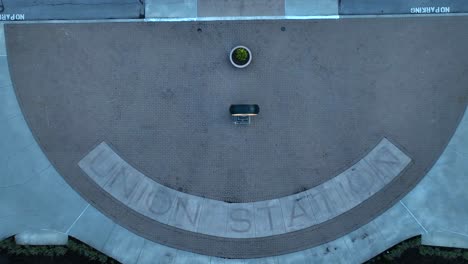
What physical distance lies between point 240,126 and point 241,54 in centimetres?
296

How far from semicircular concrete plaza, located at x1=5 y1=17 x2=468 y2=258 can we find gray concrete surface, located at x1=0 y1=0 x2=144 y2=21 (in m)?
0.48

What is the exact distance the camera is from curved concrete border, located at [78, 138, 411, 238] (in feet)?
48.4

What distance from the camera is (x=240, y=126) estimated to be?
15117 mm

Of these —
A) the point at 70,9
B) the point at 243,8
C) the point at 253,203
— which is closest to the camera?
the point at 253,203

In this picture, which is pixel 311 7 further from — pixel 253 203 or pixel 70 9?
pixel 70 9

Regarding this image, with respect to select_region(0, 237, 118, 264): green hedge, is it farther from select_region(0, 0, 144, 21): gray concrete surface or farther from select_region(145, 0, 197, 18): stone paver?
select_region(145, 0, 197, 18): stone paver

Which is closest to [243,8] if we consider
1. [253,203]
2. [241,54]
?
[241,54]

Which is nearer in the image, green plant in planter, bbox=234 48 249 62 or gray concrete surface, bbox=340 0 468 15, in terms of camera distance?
green plant in planter, bbox=234 48 249 62

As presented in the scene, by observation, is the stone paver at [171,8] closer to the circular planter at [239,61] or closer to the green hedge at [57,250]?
the circular planter at [239,61]

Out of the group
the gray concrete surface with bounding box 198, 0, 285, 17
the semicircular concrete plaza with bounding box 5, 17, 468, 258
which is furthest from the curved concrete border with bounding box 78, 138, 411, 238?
the gray concrete surface with bounding box 198, 0, 285, 17

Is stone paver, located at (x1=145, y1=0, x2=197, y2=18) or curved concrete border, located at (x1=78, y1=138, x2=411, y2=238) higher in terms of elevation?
stone paver, located at (x1=145, y1=0, x2=197, y2=18)

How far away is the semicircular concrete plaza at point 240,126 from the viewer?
14828 mm

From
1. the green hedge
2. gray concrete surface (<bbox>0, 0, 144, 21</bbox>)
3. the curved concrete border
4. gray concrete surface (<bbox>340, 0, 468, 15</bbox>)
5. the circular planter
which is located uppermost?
gray concrete surface (<bbox>0, 0, 144, 21</bbox>)

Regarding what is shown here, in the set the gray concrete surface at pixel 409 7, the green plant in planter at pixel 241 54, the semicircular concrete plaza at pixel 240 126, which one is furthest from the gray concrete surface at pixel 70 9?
the gray concrete surface at pixel 409 7
